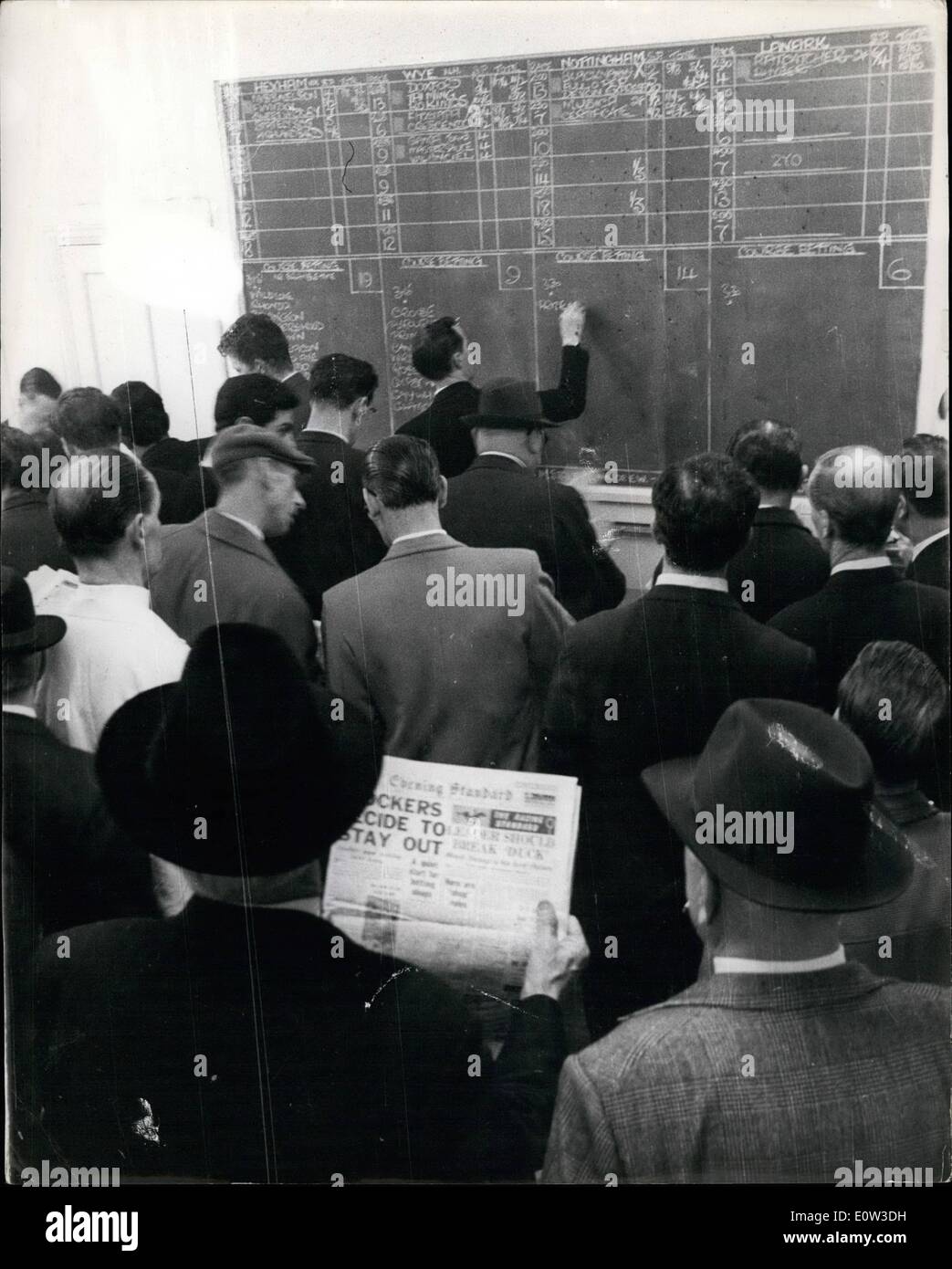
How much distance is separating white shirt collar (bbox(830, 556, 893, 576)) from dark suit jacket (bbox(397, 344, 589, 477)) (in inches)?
28.1

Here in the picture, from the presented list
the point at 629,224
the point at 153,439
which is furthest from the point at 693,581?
the point at 153,439

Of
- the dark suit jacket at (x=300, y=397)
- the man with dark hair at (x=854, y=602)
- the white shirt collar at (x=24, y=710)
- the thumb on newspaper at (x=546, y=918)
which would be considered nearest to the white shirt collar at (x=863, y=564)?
the man with dark hair at (x=854, y=602)

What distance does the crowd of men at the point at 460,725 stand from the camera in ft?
9.20

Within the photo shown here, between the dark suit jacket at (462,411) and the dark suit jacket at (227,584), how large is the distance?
1.52ft

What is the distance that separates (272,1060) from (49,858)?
0.74m

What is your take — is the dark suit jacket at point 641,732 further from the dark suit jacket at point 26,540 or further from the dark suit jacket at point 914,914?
the dark suit jacket at point 26,540

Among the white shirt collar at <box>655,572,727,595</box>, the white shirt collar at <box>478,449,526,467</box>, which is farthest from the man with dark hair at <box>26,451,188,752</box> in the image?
the white shirt collar at <box>655,572,727,595</box>

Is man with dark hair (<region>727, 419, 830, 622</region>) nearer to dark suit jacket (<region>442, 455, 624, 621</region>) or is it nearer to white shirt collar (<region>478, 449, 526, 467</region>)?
dark suit jacket (<region>442, 455, 624, 621</region>)

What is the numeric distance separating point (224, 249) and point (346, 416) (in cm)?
48

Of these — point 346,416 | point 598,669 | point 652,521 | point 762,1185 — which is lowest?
point 762,1185

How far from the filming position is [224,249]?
282 centimetres

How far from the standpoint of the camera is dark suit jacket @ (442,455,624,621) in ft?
9.27
